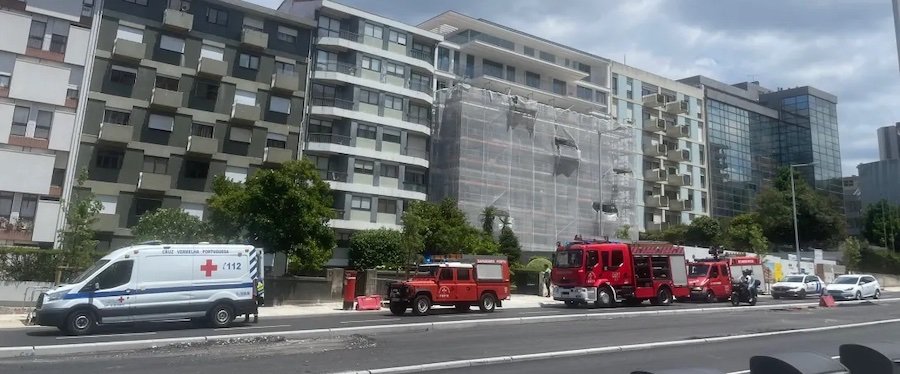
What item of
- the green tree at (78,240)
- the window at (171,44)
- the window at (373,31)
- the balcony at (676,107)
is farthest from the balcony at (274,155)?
the balcony at (676,107)

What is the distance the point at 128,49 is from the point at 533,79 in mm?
34768

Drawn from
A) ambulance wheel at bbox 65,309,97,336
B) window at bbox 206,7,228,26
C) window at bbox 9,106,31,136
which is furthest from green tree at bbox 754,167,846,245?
window at bbox 9,106,31,136

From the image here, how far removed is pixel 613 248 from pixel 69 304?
795 inches

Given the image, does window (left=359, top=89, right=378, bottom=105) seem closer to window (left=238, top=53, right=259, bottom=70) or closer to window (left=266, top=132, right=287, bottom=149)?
window (left=266, top=132, right=287, bottom=149)

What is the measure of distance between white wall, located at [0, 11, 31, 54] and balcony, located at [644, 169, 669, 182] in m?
55.5

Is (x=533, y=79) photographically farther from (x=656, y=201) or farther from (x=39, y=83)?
(x=39, y=83)

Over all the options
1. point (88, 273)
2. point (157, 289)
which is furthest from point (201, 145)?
point (157, 289)

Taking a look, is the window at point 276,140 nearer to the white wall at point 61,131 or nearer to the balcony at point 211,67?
the balcony at point 211,67

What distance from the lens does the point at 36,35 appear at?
121ft

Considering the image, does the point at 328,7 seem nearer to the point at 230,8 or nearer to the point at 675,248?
the point at 230,8

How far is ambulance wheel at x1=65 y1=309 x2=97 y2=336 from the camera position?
16359 mm

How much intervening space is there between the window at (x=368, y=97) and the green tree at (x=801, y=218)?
4413 centimetres

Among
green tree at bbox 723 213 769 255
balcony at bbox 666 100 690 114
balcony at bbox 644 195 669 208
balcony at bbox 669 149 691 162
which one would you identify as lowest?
green tree at bbox 723 213 769 255

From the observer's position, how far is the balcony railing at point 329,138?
4469 centimetres
